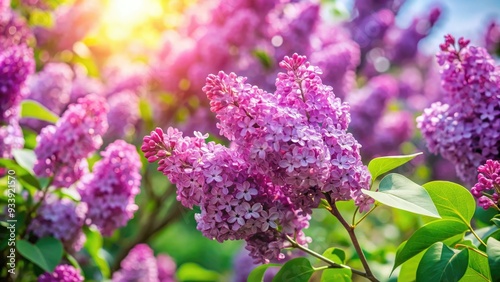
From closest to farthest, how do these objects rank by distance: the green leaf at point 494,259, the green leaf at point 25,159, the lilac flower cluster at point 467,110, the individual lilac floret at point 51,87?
the green leaf at point 494,259 → the lilac flower cluster at point 467,110 → the green leaf at point 25,159 → the individual lilac floret at point 51,87

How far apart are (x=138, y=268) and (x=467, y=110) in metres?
1.39

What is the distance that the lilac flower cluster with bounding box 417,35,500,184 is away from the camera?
133cm

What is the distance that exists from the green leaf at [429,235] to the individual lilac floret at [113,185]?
777mm

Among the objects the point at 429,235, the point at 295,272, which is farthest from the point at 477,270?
the point at 295,272

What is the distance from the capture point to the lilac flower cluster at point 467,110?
52.3 inches

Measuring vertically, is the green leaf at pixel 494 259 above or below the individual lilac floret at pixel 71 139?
below

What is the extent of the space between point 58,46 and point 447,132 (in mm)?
1684

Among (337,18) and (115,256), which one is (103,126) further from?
(337,18)

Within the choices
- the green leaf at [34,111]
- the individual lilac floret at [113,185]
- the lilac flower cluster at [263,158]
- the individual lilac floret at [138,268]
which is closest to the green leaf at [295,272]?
the lilac flower cluster at [263,158]

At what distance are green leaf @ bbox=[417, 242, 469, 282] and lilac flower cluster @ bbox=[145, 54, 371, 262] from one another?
5.9 inches

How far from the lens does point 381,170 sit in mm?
1117

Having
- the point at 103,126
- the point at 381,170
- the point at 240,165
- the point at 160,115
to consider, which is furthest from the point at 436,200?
the point at 160,115

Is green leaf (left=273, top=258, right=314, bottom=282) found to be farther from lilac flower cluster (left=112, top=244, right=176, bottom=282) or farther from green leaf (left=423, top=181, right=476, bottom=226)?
lilac flower cluster (left=112, top=244, right=176, bottom=282)

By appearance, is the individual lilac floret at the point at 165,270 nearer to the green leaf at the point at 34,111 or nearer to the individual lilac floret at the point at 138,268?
the individual lilac floret at the point at 138,268
